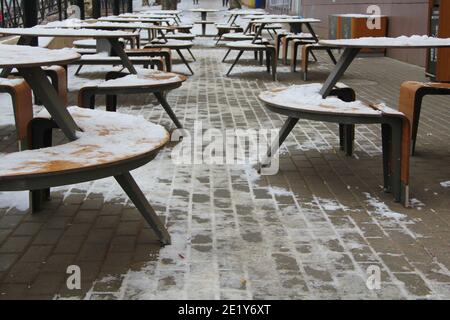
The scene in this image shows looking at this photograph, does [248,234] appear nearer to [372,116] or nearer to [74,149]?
[74,149]

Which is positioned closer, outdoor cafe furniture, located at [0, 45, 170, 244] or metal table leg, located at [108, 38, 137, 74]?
outdoor cafe furniture, located at [0, 45, 170, 244]

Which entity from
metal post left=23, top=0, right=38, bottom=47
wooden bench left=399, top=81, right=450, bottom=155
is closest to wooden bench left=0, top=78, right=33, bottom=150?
wooden bench left=399, top=81, right=450, bottom=155

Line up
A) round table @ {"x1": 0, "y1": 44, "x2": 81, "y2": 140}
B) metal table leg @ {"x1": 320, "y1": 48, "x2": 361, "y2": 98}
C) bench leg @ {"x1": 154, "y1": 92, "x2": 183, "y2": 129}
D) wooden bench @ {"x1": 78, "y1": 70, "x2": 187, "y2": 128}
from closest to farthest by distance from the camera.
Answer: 1. round table @ {"x1": 0, "y1": 44, "x2": 81, "y2": 140}
2. metal table leg @ {"x1": 320, "y1": 48, "x2": 361, "y2": 98}
3. wooden bench @ {"x1": 78, "y1": 70, "x2": 187, "y2": 128}
4. bench leg @ {"x1": 154, "y1": 92, "x2": 183, "y2": 129}

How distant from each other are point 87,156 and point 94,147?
0.18 m

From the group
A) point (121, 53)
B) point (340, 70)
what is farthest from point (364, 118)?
point (121, 53)

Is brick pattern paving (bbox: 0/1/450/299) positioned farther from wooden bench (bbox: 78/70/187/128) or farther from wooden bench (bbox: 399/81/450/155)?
wooden bench (bbox: 78/70/187/128)

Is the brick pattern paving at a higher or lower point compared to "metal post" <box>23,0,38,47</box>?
lower

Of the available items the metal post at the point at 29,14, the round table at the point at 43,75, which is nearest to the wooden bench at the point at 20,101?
the round table at the point at 43,75

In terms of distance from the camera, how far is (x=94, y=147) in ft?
10.7

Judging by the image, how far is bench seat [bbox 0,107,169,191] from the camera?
279 centimetres

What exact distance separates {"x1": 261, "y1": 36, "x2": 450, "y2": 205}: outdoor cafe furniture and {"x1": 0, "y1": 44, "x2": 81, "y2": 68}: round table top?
1.56m
